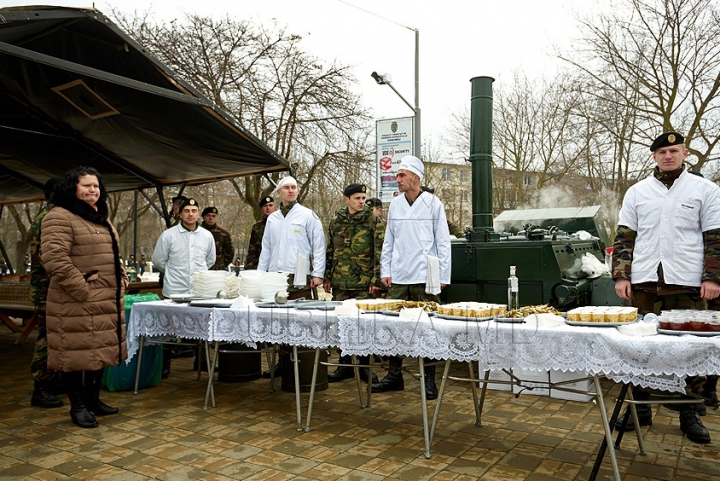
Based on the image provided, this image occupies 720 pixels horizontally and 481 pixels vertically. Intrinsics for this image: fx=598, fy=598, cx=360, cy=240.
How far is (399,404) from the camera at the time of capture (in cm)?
509

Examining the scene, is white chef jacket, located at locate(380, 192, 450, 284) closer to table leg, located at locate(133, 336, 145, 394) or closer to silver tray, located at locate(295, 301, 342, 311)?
silver tray, located at locate(295, 301, 342, 311)

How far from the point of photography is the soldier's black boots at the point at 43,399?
16.7 feet

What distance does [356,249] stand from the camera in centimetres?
607

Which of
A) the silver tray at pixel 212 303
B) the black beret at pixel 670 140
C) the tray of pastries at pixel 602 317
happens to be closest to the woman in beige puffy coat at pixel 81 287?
the silver tray at pixel 212 303

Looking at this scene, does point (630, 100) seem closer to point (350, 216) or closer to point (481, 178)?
point (481, 178)

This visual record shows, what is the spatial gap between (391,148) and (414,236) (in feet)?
15.2

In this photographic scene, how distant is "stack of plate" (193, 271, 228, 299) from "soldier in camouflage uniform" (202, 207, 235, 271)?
2.90 m

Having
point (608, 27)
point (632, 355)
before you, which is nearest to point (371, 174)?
point (608, 27)

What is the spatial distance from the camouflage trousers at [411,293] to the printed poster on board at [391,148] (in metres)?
4.12

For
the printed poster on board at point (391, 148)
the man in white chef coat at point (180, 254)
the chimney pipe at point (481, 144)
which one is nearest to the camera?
the man in white chef coat at point (180, 254)

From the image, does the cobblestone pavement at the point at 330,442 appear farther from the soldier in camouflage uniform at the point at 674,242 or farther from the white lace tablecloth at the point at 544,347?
the white lace tablecloth at the point at 544,347

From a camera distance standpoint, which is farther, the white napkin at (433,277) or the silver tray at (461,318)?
the white napkin at (433,277)

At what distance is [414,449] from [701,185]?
257 cm

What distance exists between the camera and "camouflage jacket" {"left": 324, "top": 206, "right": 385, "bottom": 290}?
6.05 meters
